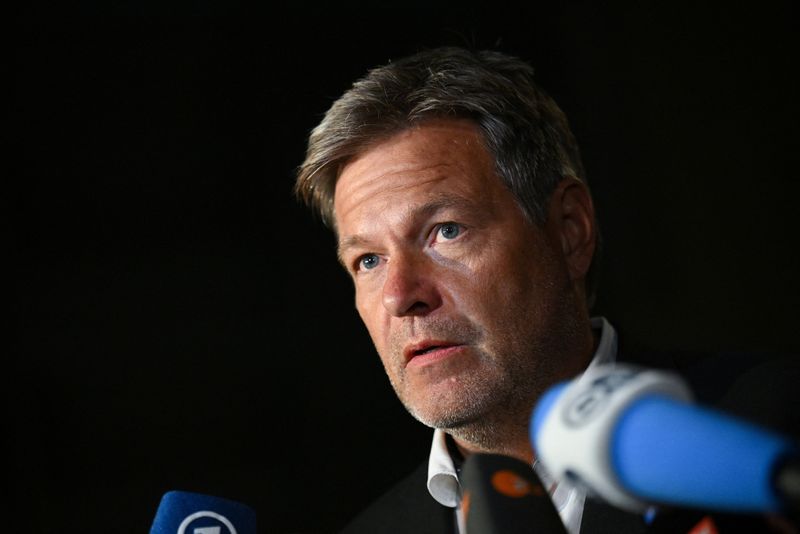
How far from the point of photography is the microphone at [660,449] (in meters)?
0.61

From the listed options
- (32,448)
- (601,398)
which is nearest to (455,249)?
(601,398)

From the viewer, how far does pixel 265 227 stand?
111 inches

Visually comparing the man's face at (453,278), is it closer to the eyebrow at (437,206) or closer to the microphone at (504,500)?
the eyebrow at (437,206)

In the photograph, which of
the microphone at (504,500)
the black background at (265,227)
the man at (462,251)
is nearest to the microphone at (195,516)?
the man at (462,251)

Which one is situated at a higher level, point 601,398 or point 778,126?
point 601,398

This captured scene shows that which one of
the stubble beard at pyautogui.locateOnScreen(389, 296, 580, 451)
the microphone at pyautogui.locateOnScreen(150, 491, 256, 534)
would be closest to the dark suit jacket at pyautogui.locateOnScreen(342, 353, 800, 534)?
the stubble beard at pyautogui.locateOnScreen(389, 296, 580, 451)

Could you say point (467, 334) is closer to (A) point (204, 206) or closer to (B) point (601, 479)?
(B) point (601, 479)

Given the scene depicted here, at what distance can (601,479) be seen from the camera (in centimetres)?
70

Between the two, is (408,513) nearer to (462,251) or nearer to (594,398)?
(462,251)

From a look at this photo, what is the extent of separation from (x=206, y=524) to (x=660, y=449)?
3.18ft

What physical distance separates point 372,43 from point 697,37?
3.41 ft

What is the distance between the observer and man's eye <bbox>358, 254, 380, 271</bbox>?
78.0 inches

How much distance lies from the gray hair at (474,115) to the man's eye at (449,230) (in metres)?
0.17

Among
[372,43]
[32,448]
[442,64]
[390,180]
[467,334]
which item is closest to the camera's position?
[467,334]
